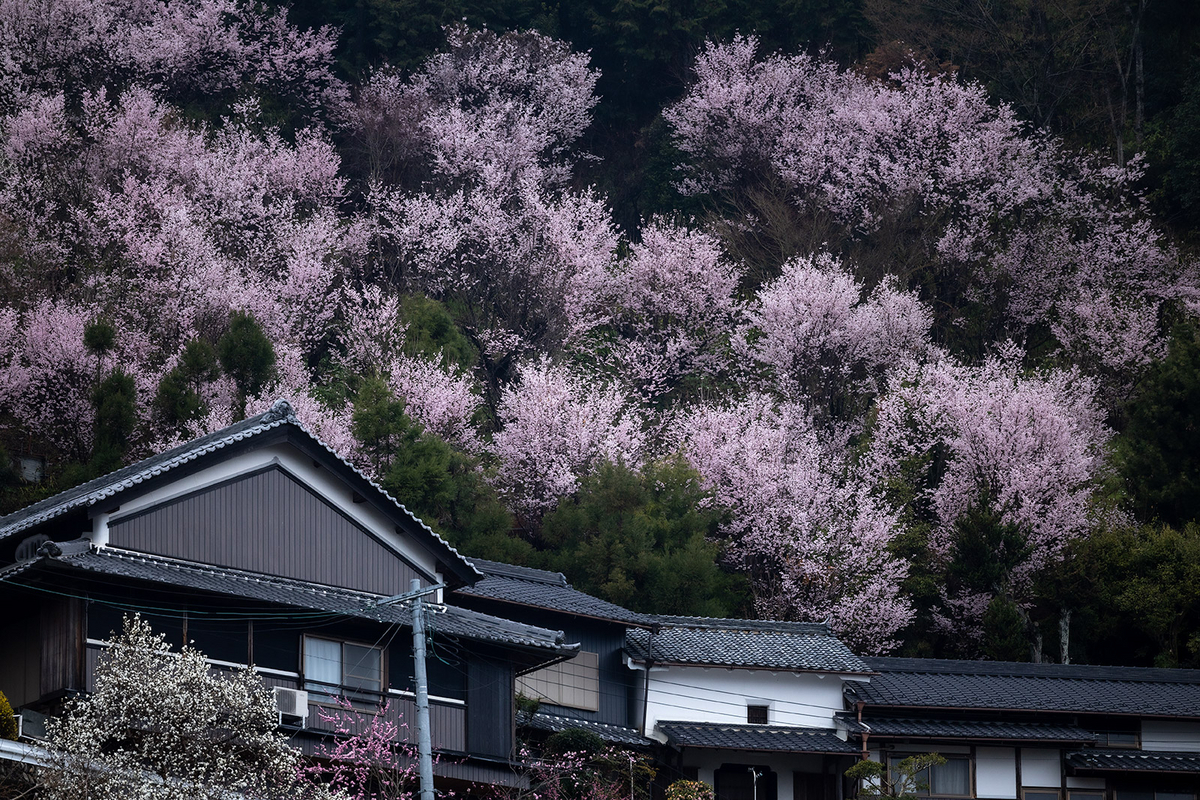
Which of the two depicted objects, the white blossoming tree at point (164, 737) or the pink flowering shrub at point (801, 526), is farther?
the pink flowering shrub at point (801, 526)

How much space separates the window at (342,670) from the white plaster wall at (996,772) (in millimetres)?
12475

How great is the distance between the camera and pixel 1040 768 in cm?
2711

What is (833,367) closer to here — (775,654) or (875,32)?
(775,654)

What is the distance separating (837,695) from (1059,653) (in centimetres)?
842

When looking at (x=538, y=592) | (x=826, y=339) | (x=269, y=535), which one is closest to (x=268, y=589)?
(x=269, y=535)

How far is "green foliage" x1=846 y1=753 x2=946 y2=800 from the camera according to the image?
2445 centimetres

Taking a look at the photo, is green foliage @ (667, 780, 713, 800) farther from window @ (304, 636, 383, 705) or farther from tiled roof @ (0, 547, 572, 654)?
window @ (304, 636, 383, 705)

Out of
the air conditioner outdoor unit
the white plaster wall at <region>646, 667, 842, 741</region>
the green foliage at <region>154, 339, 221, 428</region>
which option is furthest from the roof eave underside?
the green foliage at <region>154, 339, 221, 428</region>

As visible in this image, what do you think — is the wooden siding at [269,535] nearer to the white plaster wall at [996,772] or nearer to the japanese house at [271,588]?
the japanese house at [271,588]

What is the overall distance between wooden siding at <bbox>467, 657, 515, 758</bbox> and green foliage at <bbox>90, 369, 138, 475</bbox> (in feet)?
35.8

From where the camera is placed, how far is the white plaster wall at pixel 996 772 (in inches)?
1059

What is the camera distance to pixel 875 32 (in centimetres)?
5981

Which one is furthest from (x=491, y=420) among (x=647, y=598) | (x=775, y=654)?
(x=775, y=654)

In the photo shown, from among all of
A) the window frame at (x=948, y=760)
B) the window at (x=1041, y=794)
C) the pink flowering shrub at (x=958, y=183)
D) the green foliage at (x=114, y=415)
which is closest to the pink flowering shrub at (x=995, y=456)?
the pink flowering shrub at (x=958, y=183)
